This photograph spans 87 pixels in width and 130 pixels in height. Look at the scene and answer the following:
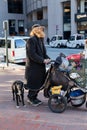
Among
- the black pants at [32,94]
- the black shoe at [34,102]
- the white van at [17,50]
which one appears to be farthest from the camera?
the white van at [17,50]

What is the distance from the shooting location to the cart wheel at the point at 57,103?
21.4ft

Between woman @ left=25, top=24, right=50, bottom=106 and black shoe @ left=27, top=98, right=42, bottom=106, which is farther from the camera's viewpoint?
black shoe @ left=27, top=98, right=42, bottom=106

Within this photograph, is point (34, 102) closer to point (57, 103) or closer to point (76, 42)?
point (57, 103)

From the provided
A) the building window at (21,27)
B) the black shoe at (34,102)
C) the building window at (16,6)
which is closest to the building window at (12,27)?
the building window at (21,27)

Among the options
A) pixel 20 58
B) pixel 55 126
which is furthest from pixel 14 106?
pixel 20 58

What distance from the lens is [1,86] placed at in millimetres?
10102

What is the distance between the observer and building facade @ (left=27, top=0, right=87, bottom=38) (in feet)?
161

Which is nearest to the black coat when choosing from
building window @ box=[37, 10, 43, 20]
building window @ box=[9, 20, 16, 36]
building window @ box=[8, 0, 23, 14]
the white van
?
the white van

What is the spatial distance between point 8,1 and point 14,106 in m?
69.5

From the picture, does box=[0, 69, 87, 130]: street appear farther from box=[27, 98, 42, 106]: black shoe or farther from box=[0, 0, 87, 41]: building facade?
box=[0, 0, 87, 41]: building facade

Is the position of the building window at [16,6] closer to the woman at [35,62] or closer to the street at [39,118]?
the street at [39,118]

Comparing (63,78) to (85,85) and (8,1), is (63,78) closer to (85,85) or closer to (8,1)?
(85,85)

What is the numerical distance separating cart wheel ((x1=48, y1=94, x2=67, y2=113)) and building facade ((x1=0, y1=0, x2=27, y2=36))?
2620 inches

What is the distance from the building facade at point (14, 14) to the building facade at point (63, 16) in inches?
478
